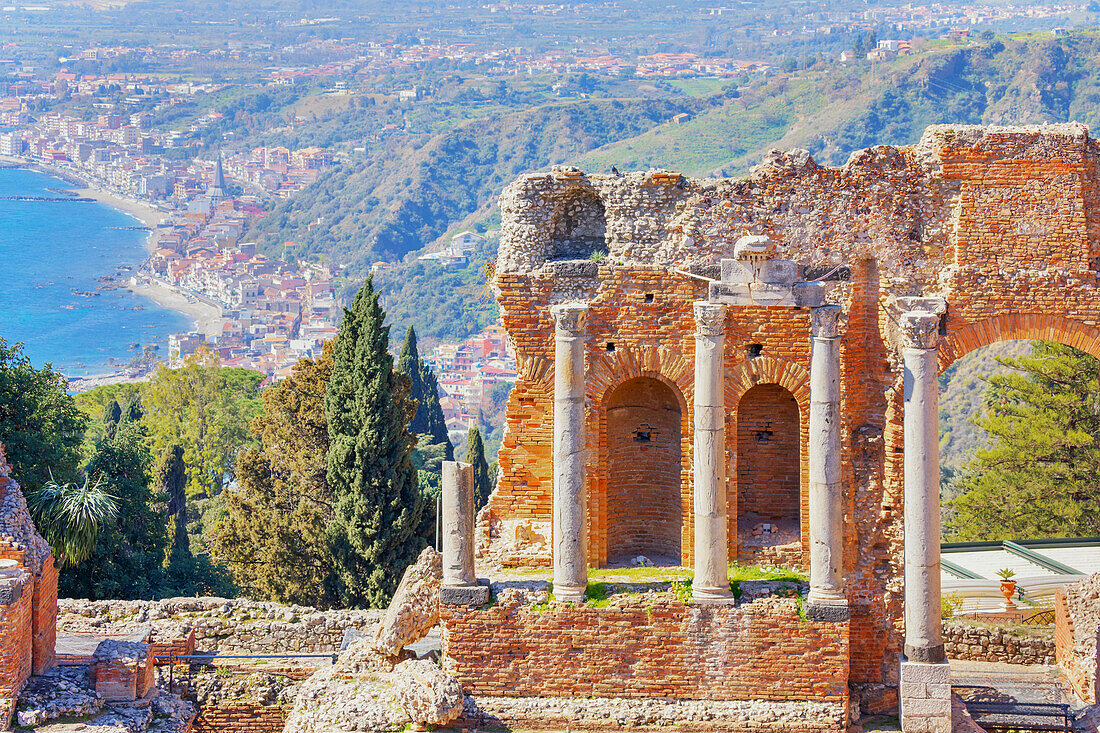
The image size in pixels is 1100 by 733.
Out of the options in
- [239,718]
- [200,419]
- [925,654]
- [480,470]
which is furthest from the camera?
[200,419]

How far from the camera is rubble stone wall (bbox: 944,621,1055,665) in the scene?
2394 cm

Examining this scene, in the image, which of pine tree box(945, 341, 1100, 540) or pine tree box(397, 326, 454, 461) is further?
pine tree box(397, 326, 454, 461)

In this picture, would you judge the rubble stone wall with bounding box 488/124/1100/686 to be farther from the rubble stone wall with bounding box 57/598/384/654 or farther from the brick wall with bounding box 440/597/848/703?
the rubble stone wall with bounding box 57/598/384/654

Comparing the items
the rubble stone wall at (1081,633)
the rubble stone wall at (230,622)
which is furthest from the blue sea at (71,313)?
the rubble stone wall at (1081,633)

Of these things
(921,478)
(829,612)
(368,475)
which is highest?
(921,478)

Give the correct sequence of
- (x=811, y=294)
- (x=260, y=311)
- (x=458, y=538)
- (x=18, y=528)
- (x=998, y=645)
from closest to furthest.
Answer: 1. (x=811, y=294)
2. (x=458, y=538)
3. (x=18, y=528)
4. (x=998, y=645)
5. (x=260, y=311)

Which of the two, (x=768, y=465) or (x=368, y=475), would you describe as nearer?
(x=768, y=465)

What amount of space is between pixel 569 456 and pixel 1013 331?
6.91 metres

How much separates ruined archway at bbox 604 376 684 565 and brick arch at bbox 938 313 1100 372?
174 inches

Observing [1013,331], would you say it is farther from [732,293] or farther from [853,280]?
[732,293]

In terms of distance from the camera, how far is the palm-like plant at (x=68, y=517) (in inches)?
1053

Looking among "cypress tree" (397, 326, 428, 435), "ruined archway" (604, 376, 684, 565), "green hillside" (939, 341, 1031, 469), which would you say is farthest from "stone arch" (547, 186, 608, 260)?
"green hillside" (939, 341, 1031, 469)

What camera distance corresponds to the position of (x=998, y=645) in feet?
78.8

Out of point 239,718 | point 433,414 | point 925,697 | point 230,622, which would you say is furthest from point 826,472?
point 433,414
